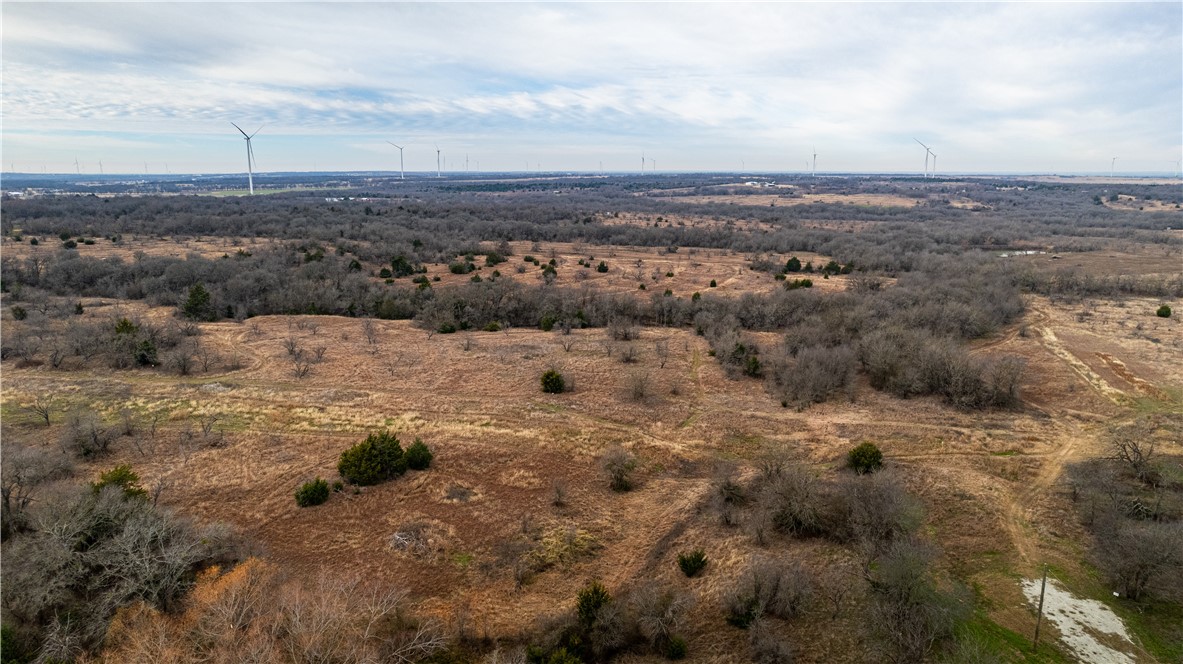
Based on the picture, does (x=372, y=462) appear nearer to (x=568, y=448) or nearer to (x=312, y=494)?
(x=312, y=494)

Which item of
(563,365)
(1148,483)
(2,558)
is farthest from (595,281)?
(2,558)

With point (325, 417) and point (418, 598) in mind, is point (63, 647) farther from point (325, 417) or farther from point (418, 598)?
point (325, 417)

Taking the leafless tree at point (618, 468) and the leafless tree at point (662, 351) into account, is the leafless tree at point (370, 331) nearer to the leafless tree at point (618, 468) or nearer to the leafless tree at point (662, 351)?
the leafless tree at point (662, 351)

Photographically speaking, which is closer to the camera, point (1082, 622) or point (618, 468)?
point (1082, 622)

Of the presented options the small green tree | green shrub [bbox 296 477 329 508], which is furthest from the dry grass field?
the small green tree

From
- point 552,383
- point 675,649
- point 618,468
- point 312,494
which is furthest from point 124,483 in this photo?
point 675,649

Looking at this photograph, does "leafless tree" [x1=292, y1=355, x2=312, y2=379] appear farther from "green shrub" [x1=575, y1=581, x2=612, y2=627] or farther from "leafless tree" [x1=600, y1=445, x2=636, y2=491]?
"green shrub" [x1=575, y1=581, x2=612, y2=627]
